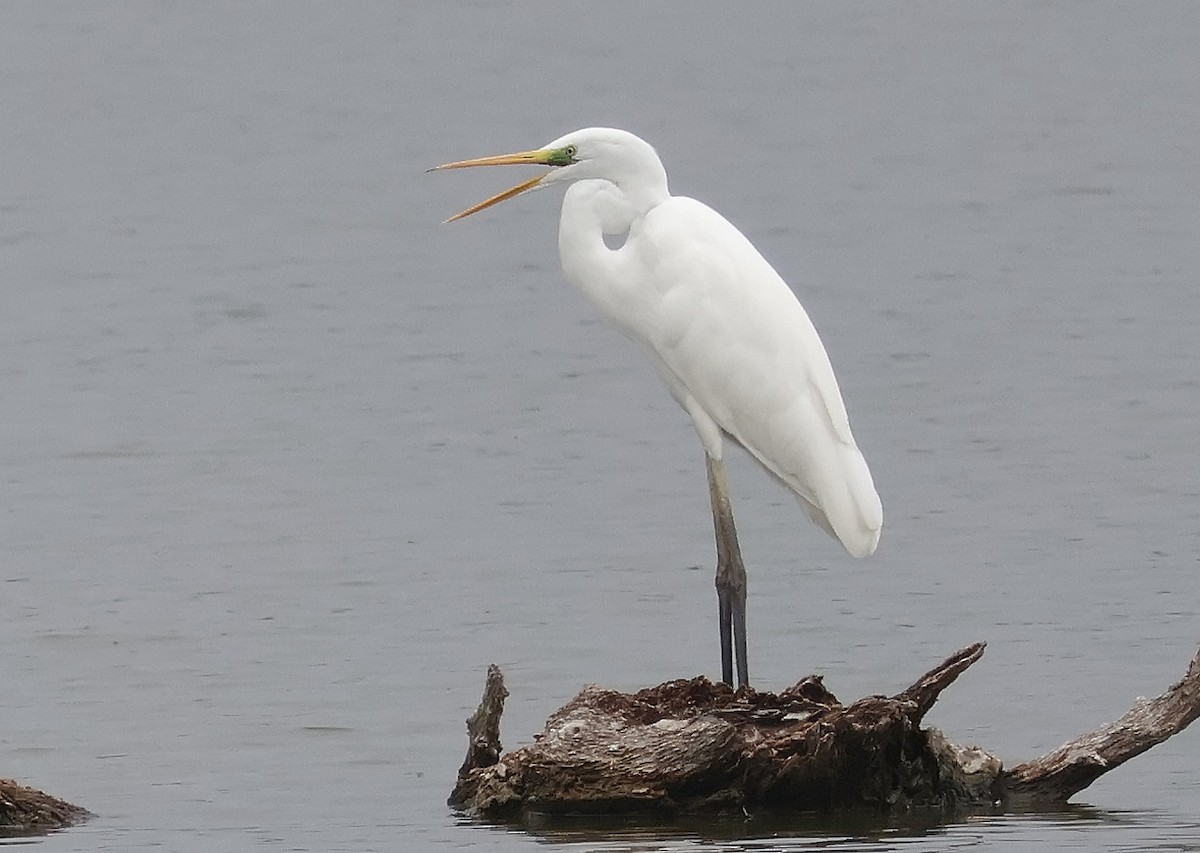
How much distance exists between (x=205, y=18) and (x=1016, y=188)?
18293 millimetres

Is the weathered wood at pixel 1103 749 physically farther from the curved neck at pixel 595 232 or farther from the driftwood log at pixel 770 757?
the curved neck at pixel 595 232

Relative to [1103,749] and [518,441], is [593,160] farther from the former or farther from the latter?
[518,441]

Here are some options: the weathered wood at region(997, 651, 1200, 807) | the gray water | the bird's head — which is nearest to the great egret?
the bird's head

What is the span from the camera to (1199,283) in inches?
862

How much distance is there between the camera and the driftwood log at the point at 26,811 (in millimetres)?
8359

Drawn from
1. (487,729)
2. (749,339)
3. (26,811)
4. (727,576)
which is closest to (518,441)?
(727,576)

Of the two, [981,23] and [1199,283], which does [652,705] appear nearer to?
[1199,283]

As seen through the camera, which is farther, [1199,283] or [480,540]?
[1199,283]

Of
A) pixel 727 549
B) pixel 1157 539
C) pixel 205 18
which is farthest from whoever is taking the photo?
pixel 205 18

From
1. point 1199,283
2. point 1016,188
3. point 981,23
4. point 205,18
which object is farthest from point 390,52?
point 1199,283

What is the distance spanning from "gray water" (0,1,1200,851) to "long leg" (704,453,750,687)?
114 cm

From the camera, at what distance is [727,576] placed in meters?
9.63

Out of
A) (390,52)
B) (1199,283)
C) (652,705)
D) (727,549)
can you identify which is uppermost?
(390,52)

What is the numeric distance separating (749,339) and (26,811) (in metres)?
2.92
